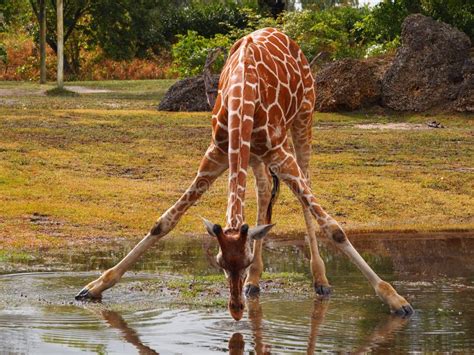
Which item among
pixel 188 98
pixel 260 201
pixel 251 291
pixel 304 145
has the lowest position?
pixel 251 291

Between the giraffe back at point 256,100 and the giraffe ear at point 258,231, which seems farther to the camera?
the giraffe back at point 256,100

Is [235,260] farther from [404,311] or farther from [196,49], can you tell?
[196,49]

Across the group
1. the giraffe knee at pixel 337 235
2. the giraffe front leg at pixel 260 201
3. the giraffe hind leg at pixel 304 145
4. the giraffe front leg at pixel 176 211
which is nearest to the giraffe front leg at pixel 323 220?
the giraffe knee at pixel 337 235

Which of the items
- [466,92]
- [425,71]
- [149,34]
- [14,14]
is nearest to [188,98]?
[425,71]

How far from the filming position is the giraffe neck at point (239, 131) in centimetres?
789

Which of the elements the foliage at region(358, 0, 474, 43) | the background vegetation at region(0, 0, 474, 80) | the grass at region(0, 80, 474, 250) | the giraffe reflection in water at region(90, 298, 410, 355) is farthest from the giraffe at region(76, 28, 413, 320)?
the background vegetation at region(0, 0, 474, 80)

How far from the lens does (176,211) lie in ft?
29.9

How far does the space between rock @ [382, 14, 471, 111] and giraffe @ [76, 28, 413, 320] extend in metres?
14.3

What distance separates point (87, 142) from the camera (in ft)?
63.5

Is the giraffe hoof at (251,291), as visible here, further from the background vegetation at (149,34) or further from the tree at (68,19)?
the tree at (68,19)

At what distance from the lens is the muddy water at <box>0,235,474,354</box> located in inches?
293

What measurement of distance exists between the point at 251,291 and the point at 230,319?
129 cm

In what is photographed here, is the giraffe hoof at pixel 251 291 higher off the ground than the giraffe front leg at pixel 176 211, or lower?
lower

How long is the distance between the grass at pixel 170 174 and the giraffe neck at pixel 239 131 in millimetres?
4053
